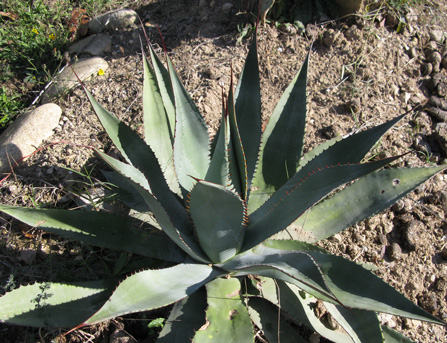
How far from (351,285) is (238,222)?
0.49m

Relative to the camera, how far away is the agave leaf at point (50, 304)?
1598 mm

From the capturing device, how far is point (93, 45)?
3.06m

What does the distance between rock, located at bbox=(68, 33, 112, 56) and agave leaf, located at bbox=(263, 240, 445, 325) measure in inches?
89.5

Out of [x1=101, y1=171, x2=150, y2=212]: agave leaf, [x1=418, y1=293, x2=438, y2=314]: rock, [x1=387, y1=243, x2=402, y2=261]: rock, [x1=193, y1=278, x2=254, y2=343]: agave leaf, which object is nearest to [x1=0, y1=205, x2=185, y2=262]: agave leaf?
[x1=101, y1=171, x2=150, y2=212]: agave leaf

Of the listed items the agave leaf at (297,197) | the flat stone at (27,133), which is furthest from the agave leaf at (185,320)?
the flat stone at (27,133)

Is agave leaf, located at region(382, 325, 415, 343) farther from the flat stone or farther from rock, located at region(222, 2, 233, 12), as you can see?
rock, located at region(222, 2, 233, 12)

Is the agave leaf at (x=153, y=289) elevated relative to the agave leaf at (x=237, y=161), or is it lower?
lower

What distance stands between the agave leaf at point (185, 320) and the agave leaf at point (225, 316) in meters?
0.11

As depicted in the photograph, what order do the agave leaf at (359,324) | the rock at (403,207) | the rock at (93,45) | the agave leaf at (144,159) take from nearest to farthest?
1. the agave leaf at (359,324)
2. the agave leaf at (144,159)
3. the rock at (403,207)
4. the rock at (93,45)

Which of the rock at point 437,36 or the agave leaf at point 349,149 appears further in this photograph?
the rock at point 437,36

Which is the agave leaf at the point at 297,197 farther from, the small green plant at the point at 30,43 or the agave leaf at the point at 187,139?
the small green plant at the point at 30,43

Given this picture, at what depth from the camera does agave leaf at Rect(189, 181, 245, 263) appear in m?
1.37

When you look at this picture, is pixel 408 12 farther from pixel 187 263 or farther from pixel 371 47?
pixel 187 263

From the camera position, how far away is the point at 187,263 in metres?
1.80
